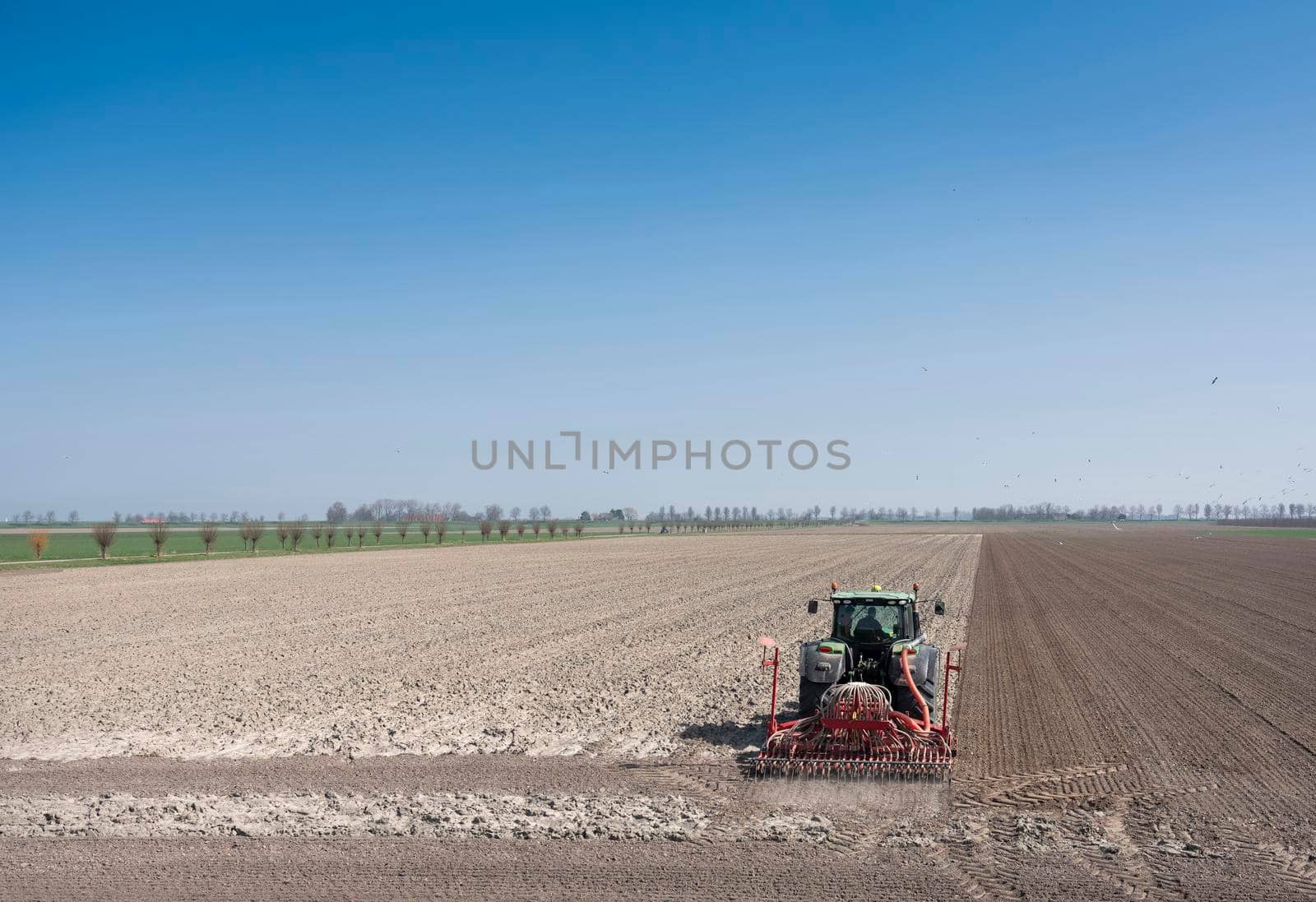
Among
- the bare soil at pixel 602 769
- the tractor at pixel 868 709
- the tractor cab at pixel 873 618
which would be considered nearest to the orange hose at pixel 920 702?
the tractor at pixel 868 709

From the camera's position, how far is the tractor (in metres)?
11.2

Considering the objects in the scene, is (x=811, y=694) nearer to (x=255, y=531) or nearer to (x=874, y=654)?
(x=874, y=654)

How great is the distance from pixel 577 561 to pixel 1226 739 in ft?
158

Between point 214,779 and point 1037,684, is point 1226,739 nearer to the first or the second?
point 1037,684

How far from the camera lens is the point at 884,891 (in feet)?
26.3

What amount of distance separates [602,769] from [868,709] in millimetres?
Answer: 3103

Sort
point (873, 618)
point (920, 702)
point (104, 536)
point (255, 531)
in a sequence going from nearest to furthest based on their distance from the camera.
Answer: point (920, 702) < point (873, 618) < point (104, 536) < point (255, 531)

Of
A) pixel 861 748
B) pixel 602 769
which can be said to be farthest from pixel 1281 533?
pixel 602 769

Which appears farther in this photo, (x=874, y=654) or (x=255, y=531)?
(x=255, y=531)

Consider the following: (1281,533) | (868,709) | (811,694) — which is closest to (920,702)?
(868,709)

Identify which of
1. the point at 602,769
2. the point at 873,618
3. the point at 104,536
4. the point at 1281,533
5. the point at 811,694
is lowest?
the point at 602,769

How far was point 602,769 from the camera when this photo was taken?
11.8 metres

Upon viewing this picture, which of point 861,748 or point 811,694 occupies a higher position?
point 811,694

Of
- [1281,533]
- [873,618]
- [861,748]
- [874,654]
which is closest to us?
[861,748]
